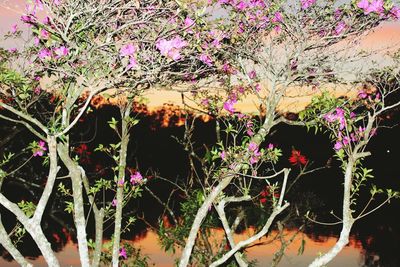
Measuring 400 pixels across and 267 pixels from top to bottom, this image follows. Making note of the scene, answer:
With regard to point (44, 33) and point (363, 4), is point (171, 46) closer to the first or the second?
point (44, 33)

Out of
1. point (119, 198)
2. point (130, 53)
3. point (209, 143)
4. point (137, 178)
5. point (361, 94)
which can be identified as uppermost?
point (130, 53)

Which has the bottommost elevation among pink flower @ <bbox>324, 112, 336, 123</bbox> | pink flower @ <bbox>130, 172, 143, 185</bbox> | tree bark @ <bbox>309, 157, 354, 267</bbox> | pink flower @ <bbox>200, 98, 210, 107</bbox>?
tree bark @ <bbox>309, 157, 354, 267</bbox>

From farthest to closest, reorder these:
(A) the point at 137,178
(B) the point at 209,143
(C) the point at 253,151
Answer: (B) the point at 209,143 < (A) the point at 137,178 < (C) the point at 253,151

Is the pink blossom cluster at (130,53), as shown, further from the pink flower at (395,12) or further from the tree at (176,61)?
the pink flower at (395,12)

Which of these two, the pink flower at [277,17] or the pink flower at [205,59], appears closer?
the pink flower at [205,59]

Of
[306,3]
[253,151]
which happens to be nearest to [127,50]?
[253,151]

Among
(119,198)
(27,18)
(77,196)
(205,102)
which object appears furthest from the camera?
(205,102)

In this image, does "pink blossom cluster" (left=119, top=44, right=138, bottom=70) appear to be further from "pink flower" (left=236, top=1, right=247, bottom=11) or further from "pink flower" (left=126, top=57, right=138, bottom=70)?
"pink flower" (left=236, top=1, right=247, bottom=11)

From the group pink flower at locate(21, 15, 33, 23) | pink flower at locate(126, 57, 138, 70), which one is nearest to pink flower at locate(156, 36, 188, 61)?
pink flower at locate(126, 57, 138, 70)

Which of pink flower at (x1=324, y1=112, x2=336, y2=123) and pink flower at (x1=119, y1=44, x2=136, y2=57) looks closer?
pink flower at (x1=119, y1=44, x2=136, y2=57)

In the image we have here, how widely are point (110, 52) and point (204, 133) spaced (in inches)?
880

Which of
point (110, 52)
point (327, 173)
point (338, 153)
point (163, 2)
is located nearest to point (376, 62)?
point (338, 153)

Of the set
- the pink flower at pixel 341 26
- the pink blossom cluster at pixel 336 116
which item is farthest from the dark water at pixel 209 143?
the pink flower at pixel 341 26

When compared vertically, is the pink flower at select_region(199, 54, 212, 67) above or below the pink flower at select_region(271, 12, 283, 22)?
below
